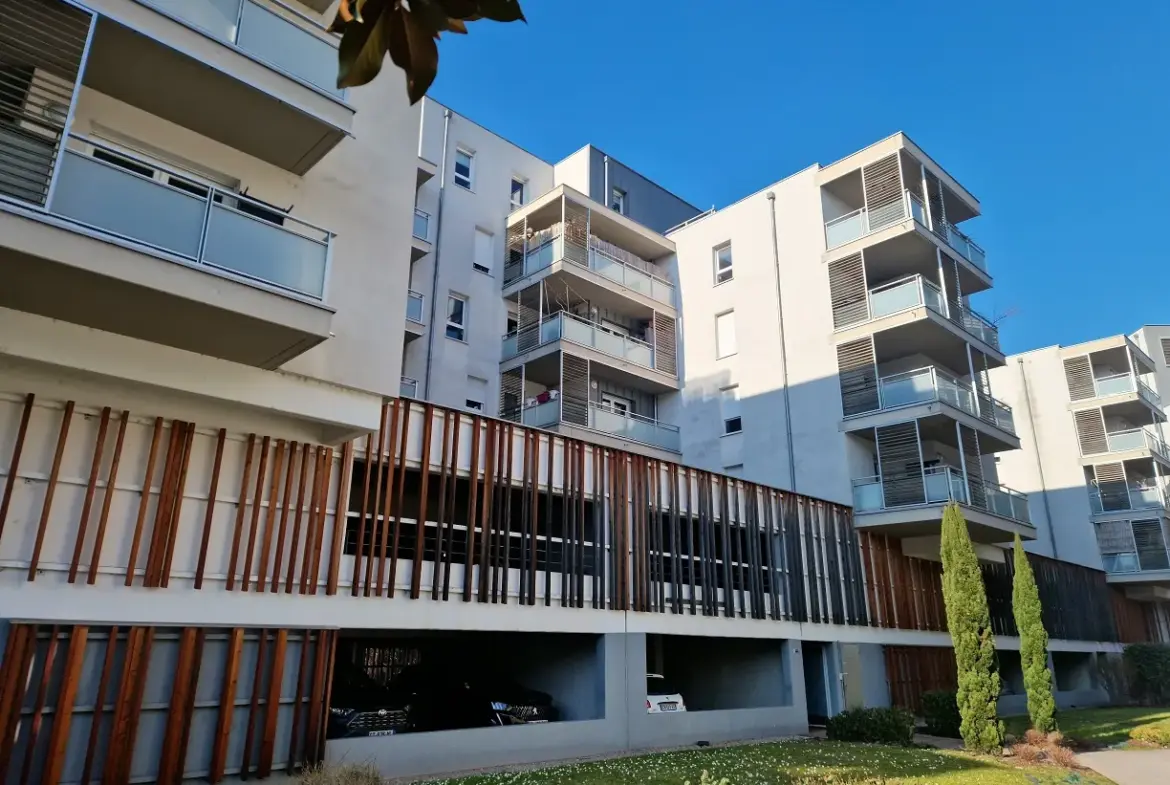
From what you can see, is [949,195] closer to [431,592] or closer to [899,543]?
[899,543]

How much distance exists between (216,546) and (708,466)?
1903 cm

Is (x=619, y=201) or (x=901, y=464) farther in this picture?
(x=619, y=201)

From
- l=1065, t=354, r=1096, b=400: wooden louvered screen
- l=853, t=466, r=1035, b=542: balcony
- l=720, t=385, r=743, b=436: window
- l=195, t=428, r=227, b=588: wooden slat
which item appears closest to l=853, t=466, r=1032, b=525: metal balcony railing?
l=853, t=466, r=1035, b=542: balcony

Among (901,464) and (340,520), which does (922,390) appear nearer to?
(901,464)

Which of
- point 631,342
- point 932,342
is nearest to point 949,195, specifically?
point 932,342

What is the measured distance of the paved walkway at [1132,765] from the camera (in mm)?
12609

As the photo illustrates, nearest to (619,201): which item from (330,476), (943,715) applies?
(943,715)

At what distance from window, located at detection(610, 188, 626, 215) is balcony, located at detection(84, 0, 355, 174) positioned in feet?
66.4

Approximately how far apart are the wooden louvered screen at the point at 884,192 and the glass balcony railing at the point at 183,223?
18.5 meters

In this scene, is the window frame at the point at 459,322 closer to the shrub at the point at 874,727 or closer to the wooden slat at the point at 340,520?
the wooden slat at the point at 340,520

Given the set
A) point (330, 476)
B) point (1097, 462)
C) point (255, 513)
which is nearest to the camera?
point (255, 513)

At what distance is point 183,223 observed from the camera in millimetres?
9016

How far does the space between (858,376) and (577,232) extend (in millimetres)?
10500

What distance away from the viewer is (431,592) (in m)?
12.3
